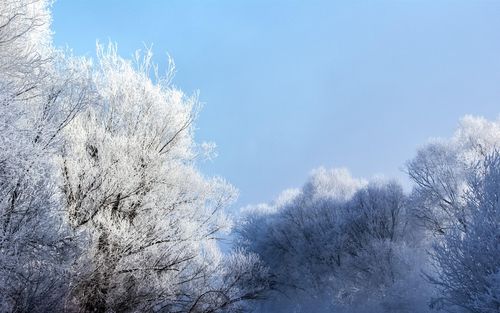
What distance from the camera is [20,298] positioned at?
25.9ft

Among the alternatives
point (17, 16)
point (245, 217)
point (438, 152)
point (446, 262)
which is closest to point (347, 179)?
point (245, 217)

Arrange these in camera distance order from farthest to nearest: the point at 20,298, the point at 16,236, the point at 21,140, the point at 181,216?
1. the point at 181,216
2. the point at 20,298
3. the point at 16,236
4. the point at 21,140

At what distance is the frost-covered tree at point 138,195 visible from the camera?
980 cm

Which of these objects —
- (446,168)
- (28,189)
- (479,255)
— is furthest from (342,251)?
(28,189)

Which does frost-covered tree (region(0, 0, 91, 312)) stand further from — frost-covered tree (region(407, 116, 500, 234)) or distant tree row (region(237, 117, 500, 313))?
frost-covered tree (region(407, 116, 500, 234))

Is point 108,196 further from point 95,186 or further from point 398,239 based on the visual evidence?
point 398,239

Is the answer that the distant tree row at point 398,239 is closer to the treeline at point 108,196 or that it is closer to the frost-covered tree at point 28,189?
the treeline at point 108,196

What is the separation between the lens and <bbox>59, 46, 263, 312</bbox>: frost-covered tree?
9.80m

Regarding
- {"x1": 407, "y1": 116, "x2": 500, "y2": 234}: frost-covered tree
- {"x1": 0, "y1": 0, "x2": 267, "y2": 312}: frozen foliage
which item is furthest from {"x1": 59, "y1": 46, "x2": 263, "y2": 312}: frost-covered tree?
{"x1": 407, "y1": 116, "x2": 500, "y2": 234}: frost-covered tree

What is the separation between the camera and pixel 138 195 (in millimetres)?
10695

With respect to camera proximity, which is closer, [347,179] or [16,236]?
[16,236]

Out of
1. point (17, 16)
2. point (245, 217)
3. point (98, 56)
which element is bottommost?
→ point (17, 16)

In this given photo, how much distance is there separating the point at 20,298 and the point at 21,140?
3.14 meters

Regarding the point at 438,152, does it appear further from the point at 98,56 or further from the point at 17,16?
the point at 17,16
